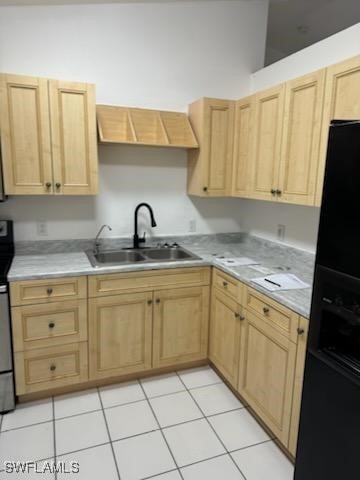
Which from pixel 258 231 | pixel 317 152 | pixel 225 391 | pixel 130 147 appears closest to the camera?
pixel 317 152

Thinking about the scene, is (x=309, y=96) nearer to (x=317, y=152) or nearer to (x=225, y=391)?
(x=317, y=152)

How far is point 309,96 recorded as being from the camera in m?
1.98

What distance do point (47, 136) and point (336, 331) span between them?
207cm

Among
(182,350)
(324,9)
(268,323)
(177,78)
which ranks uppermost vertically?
(324,9)

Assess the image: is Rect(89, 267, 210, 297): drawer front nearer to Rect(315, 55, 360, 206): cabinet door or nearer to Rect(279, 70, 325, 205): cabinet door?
Rect(279, 70, 325, 205): cabinet door

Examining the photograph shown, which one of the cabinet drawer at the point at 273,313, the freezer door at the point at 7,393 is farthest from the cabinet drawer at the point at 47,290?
the cabinet drawer at the point at 273,313

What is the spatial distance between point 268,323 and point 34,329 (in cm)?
148

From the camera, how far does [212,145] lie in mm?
2732

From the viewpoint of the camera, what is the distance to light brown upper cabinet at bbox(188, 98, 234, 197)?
8.80 feet

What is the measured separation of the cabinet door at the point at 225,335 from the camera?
230cm

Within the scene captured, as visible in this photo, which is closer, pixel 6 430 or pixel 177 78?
pixel 6 430

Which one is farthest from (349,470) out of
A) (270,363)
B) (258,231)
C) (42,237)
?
(42,237)

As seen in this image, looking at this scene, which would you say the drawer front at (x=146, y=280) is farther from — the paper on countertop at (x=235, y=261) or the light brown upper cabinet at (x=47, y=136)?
the light brown upper cabinet at (x=47, y=136)

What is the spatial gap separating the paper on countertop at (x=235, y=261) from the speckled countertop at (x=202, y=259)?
0.14 ft
